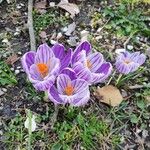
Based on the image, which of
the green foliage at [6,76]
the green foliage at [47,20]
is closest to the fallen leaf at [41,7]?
the green foliage at [47,20]

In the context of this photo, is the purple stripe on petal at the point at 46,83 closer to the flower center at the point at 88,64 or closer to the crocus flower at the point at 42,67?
the crocus flower at the point at 42,67

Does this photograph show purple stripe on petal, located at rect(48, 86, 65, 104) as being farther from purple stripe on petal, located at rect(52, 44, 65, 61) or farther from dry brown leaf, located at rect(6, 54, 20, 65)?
dry brown leaf, located at rect(6, 54, 20, 65)

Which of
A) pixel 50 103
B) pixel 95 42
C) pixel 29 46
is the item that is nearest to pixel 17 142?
pixel 50 103

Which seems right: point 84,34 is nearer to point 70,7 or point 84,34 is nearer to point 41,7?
point 70,7

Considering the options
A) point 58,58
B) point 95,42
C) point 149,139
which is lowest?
point 149,139

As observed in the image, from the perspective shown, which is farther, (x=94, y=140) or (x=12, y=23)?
(x=12, y=23)

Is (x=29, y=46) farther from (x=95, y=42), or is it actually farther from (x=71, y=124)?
(x=71, y=124)
